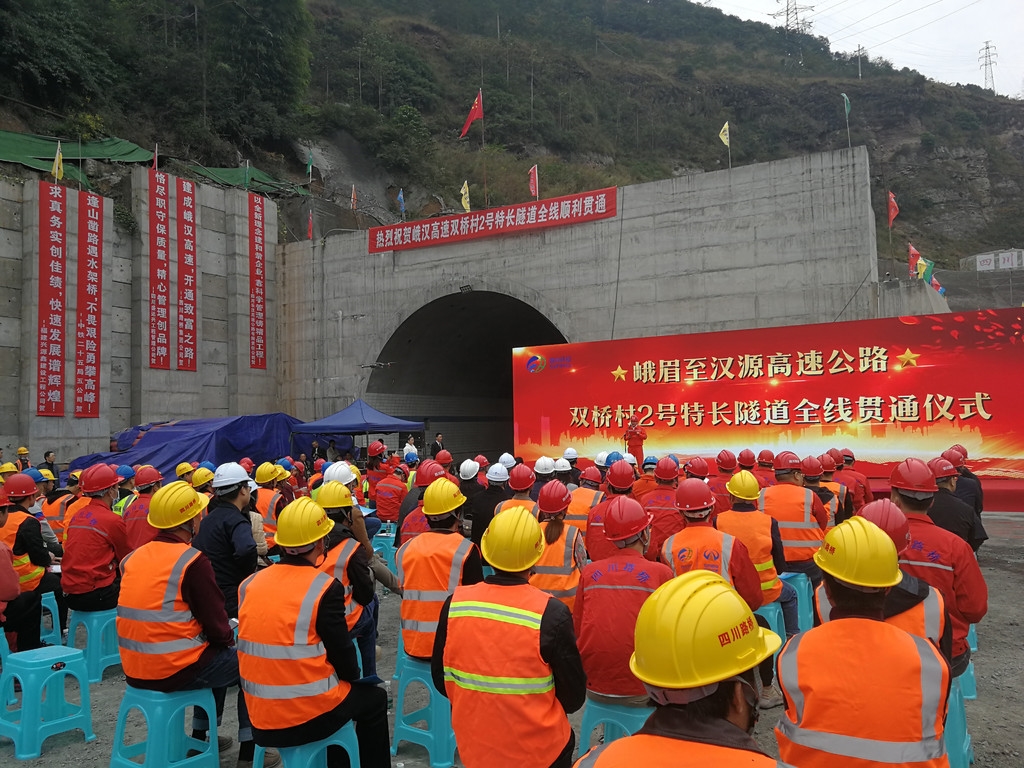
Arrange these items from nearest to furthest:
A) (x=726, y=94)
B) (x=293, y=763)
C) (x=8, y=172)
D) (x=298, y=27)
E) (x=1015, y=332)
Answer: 1. (x=293, y=763)
2. (x=1015, y=332)
3. (x=8, y=172)
4. (x=298, y=27)
5. (x=726, y=94)

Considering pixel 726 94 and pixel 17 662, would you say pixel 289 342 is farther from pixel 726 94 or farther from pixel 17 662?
pixel 726 94

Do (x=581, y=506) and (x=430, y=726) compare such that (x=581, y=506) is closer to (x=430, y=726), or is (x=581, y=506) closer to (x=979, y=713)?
(x=430, y=726)

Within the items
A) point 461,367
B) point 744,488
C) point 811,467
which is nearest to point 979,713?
point 744,488

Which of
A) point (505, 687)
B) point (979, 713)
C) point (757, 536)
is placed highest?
point (757, 536)

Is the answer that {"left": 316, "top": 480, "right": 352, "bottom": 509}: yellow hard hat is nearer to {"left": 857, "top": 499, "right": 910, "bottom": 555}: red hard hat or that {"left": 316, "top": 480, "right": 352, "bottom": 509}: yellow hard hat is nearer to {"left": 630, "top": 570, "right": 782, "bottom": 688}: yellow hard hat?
{"left": 857, "top": 499, "right": 910, "bottom": 555}: red hard hat

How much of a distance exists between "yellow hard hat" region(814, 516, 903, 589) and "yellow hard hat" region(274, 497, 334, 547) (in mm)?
2009

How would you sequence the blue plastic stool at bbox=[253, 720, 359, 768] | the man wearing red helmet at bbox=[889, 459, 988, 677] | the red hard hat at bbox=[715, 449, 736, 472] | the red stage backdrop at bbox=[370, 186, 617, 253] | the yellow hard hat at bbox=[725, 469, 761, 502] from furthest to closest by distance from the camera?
the red stage backdrop at bbox=[370, 186, 617, 253] → the red hard hat at bbox=[715, 449, 736, 472] → the yellow hard hat at bbox=[725, 469, 761, 502] → the man wearing red helmet at bbox=[889, 459, 988, 677] → the blue plastic stool at bbox=[253, 720, 359, 768]

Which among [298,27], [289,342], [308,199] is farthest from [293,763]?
[298,27]

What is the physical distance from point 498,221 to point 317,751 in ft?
49.8

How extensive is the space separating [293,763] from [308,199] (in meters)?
22.9

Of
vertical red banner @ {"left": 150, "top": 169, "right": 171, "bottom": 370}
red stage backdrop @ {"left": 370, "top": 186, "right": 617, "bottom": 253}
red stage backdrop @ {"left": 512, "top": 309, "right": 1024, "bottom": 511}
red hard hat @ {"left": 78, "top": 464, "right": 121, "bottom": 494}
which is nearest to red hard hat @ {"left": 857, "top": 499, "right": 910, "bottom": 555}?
red hard hat @ {"left": 78, "top": 464, "right": 121, "bottom": 494}

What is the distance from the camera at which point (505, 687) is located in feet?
7.61

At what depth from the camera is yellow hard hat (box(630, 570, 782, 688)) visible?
1417mm

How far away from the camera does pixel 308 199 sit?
2348 centimetres
